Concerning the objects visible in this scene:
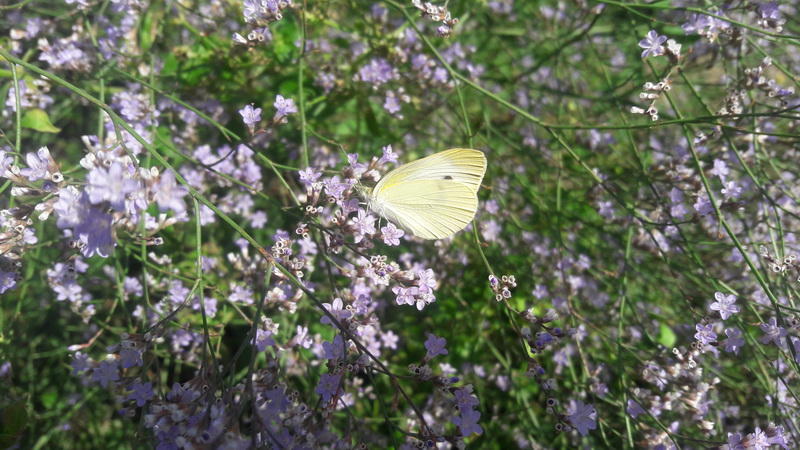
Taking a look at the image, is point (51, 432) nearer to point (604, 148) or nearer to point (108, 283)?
point (108, 283)

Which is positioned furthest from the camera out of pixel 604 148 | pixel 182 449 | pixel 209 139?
pixel 604 148

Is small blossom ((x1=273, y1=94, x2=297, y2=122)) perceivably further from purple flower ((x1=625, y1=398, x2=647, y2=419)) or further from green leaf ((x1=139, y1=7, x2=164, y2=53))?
purple flower ((x1=625, y1=398, x2=647, y2=419))

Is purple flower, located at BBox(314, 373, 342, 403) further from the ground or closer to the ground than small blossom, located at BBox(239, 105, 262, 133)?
closer to the ground

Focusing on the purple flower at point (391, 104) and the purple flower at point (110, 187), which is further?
the purple flower at point (391, 104)

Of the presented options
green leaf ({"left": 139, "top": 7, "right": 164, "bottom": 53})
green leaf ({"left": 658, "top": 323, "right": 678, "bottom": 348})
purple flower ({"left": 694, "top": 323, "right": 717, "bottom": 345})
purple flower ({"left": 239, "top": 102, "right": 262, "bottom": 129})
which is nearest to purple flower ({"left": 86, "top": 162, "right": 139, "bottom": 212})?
purple flower ({"left": 239, "top": 102, "right": 262, "bottom": 129})

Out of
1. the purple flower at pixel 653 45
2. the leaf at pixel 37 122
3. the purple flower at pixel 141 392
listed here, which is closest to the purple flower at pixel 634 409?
the purple flower at pixel 653 45

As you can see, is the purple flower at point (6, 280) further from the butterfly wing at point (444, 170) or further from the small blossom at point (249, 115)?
the butterfly wing at point (444, 170)

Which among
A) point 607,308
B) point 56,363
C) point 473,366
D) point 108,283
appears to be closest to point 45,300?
point 108,283

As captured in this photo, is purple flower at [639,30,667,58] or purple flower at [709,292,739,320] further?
purple flower at [639,30,667,58]
